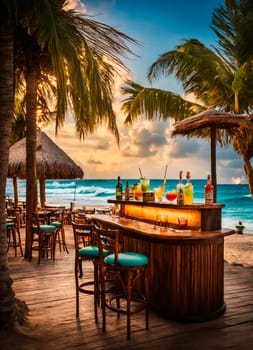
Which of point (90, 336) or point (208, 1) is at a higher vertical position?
point (208, 1)

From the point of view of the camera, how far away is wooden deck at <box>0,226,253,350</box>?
330cm

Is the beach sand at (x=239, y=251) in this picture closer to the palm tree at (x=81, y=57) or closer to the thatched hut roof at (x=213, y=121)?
the thatched hut roof at (x=213, y=121)

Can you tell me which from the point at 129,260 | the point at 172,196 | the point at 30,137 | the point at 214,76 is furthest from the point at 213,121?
the point at 214,76

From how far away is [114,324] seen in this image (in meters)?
3.80

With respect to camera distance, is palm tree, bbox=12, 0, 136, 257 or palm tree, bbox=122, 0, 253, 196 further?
palm tree, bbox=122, 0, 253, 196

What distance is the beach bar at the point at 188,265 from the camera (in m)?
3.87

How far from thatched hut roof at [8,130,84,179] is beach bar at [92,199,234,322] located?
21.5 feet

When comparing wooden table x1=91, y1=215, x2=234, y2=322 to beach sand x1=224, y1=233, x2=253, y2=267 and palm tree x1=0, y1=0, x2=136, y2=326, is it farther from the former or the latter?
beach sand x1=224, y1=233, x2=253, y2=267

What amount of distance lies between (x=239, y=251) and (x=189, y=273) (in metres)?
4.90

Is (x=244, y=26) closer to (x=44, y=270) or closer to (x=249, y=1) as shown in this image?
(x=249, y=1)

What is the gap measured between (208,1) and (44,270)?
764cm

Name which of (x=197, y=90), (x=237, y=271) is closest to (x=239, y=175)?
(x=197, y=90)

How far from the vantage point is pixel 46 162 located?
10.5 m

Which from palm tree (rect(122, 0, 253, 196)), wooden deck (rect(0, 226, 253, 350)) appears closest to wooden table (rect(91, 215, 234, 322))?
wooden deck (rect(0, 226, 253, 350))
